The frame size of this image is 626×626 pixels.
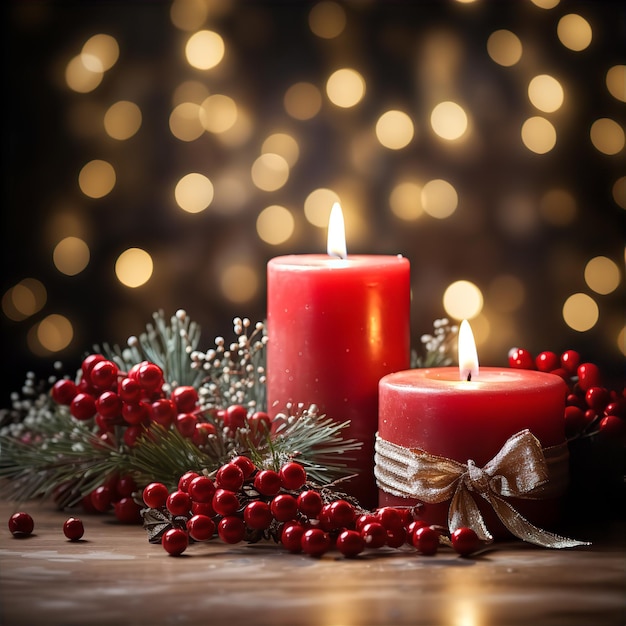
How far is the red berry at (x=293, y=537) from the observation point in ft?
2.30

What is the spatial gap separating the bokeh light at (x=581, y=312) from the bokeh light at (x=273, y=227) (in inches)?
15.3

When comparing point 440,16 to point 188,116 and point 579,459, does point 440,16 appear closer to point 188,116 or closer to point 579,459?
point 188,116

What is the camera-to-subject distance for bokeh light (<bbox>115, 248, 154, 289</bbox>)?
1.38 meters

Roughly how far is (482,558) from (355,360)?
201 millimetres

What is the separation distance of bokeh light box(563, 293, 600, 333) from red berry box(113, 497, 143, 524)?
2.47 ft

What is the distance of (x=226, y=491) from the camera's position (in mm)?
716

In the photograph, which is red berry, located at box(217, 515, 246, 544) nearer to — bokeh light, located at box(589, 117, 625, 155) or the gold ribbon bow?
the gold ribbon bow

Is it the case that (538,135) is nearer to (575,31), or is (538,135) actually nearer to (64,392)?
(575,31)

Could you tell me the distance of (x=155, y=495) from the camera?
0.74m

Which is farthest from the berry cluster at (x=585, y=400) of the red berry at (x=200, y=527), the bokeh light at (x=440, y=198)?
the bokeh light at (x=440, y=198)

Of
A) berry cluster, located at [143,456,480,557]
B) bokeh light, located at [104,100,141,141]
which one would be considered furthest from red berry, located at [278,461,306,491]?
bokeh light, located at [104,100,141,141]

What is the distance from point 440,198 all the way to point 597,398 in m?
0.59

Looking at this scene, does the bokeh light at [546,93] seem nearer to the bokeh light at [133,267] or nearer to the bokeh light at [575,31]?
the bokeh light at [575,31]

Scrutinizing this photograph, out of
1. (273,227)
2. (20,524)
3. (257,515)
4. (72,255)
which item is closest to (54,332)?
(72,255)
